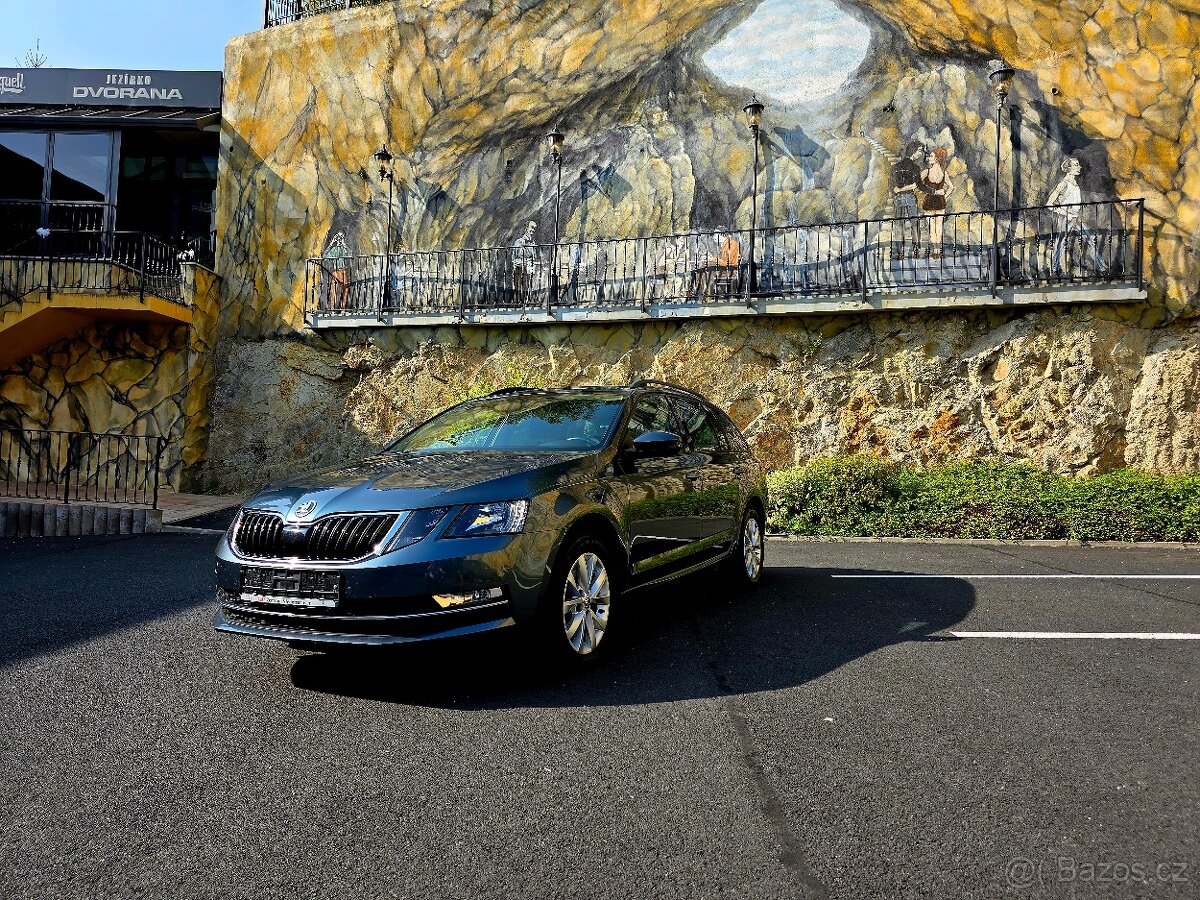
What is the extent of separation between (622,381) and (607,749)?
11616mm

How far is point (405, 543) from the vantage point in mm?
3990

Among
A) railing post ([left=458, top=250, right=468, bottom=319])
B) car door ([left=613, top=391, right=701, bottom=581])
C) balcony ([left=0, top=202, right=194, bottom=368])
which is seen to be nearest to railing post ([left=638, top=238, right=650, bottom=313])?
railing post ([left=458, top=250, right=468, bottom=319])

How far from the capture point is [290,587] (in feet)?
13.6

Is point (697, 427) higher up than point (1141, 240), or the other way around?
point (1141, 240)

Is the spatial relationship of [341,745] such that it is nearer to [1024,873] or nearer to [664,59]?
[1024,873]

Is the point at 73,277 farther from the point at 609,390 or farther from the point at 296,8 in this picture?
the point at 609,390

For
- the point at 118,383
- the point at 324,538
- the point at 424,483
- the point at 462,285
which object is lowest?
the point at 324,538

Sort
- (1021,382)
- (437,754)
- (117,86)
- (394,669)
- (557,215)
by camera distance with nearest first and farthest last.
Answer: (437,754) < (394,669) < (1021,382) < (557,215) < (117,86)

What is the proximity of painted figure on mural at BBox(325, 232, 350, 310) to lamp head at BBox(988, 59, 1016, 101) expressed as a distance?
12314 millimetres

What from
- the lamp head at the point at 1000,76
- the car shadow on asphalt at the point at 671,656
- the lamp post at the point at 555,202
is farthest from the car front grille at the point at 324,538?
the lamp head at the point at 1000,76

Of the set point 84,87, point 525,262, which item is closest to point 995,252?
point 525,262

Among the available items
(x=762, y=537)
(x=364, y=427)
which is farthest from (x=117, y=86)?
(x=762, y=537)

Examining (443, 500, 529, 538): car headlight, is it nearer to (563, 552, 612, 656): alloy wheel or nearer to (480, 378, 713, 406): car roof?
(563, 552, 612, 656): alloy wheel

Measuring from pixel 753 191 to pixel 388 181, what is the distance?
7.58 m
